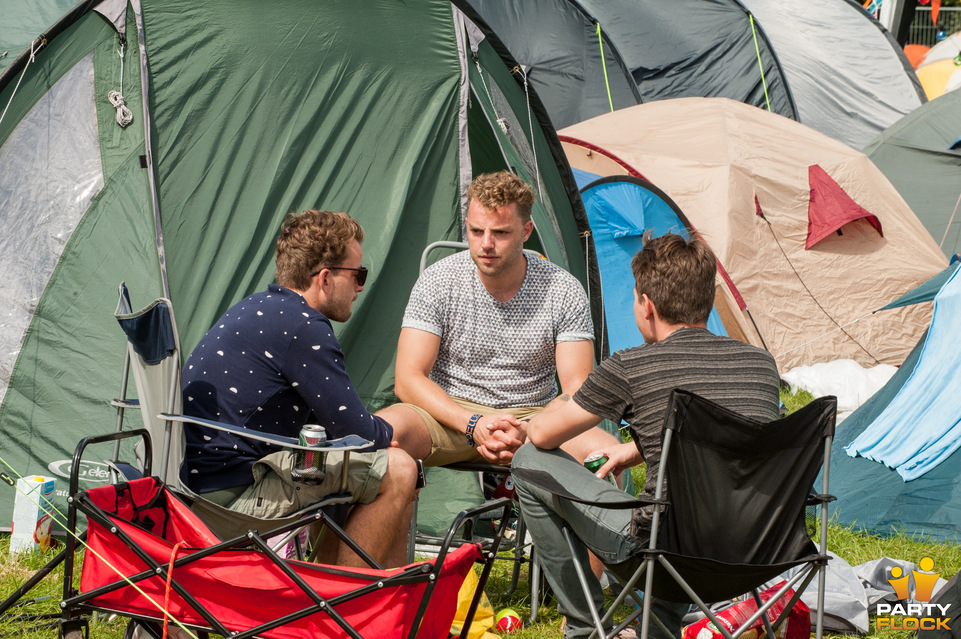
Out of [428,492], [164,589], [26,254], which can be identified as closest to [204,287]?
[26,254]

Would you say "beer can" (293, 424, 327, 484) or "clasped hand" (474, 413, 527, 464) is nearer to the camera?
"beer can" (293, 424, 327, 484)

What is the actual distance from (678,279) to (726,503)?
0.53 metres

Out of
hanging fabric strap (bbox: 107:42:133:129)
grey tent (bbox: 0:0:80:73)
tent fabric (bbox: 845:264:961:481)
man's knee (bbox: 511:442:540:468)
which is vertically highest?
grey tent (bbox: 0:0:80:73)

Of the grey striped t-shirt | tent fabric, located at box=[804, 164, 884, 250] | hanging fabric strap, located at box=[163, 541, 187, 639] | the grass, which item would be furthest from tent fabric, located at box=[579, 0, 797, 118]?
hanging fabric strap, located at box=[163, 541, 187, 639]

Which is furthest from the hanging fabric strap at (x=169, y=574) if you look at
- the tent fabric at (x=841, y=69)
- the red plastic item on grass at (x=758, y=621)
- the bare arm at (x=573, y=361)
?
the tent fabric at (x=841, y=69)

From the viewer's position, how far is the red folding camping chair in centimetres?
199

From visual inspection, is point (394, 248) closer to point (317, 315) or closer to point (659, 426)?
point (317, 315)

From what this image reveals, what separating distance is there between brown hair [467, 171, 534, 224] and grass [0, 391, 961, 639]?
1.25m

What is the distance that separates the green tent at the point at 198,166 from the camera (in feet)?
11.8

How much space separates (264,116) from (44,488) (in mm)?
1592

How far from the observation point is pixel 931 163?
837cm

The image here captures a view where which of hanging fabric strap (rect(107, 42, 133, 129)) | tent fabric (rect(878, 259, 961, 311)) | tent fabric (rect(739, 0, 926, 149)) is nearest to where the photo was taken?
hanging fabric strap (rect(107, 42, 133, 129))

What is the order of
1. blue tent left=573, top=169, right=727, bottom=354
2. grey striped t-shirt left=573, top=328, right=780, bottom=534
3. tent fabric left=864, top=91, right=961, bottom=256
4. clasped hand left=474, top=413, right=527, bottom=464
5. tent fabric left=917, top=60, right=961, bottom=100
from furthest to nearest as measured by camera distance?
tent fabric left=917, top=60, right=961, bottom=100, tent fabric left=864, top=91, right=961, bottom=256, blue tent left=573, top=169, right=727, bottom=354, clasped hand left=474, top=413, right=527, bottom=464, grey striped t-shirt left=573, top=328, right=780, bottom=534

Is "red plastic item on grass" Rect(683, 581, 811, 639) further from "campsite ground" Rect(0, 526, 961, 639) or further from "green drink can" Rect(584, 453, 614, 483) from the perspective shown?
"green drink can" Rect(584, 453, 614, 483)
